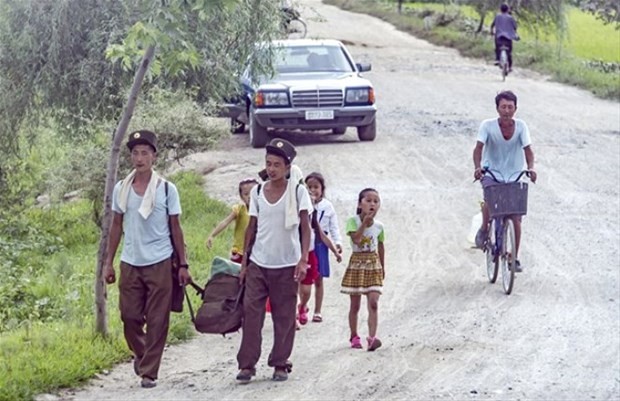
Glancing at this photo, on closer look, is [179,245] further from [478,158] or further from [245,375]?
[478,158]

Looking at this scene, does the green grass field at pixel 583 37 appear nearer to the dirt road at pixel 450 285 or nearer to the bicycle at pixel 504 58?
the bicycle at pixel 504 58

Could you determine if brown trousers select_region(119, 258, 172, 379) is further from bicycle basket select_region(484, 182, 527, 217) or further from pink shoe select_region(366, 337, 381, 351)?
bicycle basket select_region(484, 182, 527, 217)

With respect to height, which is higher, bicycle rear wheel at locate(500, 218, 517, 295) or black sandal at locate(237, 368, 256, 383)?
bicycle rear wheel at locate(500, 218, 517, 295)

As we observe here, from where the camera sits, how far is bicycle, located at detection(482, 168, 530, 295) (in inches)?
493

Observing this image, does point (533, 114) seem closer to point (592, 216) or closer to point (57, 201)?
point (592, 216)

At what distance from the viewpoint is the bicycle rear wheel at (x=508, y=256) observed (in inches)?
490

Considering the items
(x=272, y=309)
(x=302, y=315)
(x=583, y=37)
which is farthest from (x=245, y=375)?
(x=583, y=37)

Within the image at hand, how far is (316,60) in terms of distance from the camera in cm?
2312

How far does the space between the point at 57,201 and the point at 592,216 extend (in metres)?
7.17

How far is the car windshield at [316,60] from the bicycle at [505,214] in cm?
1028

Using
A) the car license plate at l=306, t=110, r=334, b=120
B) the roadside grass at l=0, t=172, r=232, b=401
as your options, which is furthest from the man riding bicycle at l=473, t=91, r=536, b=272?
the car license plate at l=306, t=110, r=334, b=120

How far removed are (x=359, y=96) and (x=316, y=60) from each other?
4.53 ft

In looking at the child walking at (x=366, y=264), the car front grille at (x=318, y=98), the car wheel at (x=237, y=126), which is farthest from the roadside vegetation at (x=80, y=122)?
the car wheel at (x=237, y=126)

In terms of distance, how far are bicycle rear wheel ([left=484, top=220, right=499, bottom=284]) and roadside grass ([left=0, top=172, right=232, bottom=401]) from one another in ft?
9.42
